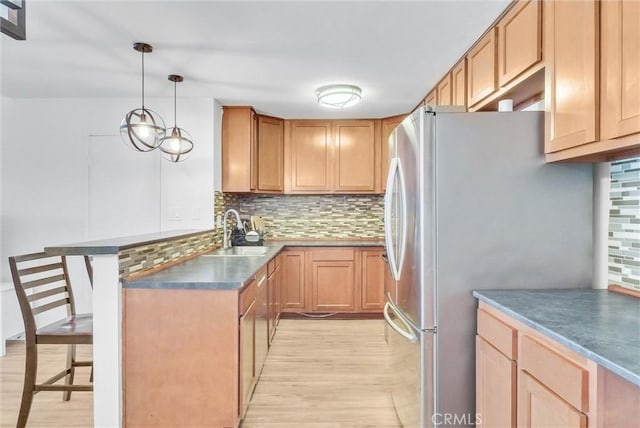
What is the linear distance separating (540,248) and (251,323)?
5.23ft

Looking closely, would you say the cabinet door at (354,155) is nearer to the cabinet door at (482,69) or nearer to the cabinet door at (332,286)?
the cabinet door at (332,286)

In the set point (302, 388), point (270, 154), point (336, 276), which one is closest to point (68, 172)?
point (270, 154)

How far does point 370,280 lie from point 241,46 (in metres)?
2.67

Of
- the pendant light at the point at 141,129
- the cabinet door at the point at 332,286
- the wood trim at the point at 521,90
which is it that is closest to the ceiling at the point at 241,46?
the pendant light at the point at 141,129

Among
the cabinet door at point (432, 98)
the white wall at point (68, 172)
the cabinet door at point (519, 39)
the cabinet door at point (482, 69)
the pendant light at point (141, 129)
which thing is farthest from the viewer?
the white wall at point (68, 172)

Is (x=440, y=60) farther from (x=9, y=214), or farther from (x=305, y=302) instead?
(x=9, y=214)

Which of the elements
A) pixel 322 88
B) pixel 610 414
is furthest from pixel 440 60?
pixel 610 414

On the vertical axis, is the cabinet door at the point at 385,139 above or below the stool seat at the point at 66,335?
above

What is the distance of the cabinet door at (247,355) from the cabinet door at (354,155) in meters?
2.24

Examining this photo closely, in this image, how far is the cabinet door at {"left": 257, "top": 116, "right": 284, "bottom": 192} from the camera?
389cm

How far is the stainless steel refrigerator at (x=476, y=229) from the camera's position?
1579 mm

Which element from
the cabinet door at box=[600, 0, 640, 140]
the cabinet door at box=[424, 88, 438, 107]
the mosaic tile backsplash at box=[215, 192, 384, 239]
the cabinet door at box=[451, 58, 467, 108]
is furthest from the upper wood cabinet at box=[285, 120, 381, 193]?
the cabinet door at box=[600, 0, 640, 140]

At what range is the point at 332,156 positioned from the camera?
4.11m

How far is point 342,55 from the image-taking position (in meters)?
2.38
